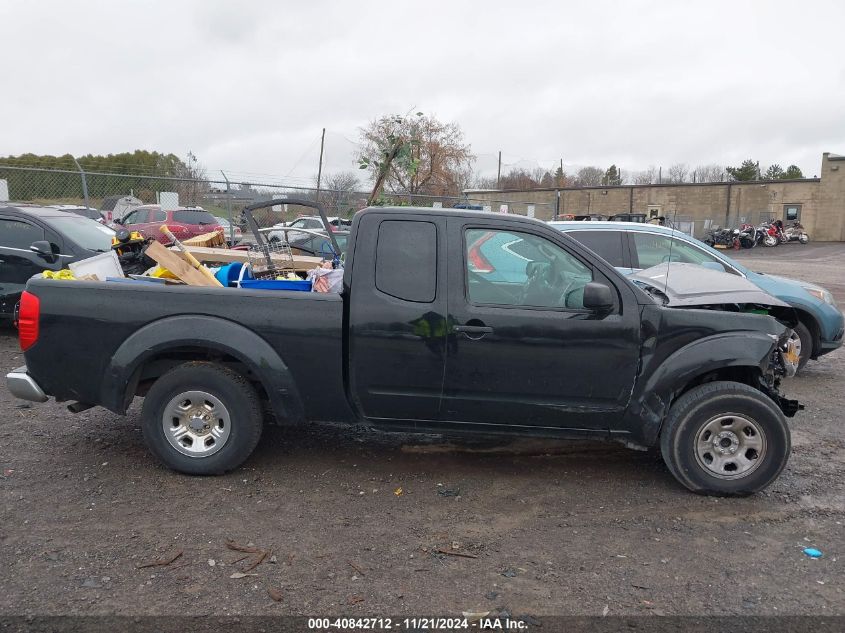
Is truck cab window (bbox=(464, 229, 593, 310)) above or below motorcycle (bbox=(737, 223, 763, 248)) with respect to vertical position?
below

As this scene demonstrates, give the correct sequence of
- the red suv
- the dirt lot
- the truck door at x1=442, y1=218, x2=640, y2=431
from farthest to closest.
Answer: the red suv
the truck door at x1=442, y1=218, x2=640, y2=431
the dirt lot

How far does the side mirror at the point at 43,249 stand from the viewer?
8.34 m

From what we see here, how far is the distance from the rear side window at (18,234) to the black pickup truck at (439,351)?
4966mm

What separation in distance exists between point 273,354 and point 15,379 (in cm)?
177

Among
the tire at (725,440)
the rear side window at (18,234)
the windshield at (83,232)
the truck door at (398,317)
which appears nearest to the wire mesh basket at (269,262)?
the truck door at (398,317)

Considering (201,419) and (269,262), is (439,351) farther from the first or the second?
(269,262)

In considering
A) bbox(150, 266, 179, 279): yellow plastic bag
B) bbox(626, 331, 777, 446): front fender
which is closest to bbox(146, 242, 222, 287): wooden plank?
bbox(150, 266, 179, 279): yellow plastic bag

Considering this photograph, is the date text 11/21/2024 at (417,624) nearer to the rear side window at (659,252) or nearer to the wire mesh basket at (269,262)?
the wire mesh basket at (269,262)

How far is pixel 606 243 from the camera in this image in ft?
24.0

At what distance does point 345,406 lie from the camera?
4367mm

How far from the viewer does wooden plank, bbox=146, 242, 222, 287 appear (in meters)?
4.59

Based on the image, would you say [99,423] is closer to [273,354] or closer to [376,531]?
[273,354]

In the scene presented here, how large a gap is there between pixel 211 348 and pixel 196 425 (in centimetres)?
54

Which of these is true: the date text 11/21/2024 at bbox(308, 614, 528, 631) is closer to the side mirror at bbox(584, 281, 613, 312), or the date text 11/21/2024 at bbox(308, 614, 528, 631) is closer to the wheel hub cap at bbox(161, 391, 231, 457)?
the wheel hub cap at bbox(161, 391, 231, 457)
